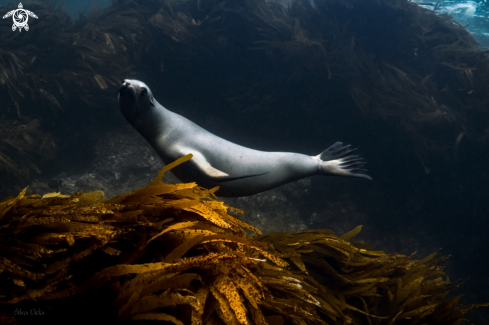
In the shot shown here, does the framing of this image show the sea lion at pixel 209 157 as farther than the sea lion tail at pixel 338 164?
No

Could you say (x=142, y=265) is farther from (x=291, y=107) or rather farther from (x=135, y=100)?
(x=291, y=107)

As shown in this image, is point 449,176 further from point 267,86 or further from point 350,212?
point 267,86

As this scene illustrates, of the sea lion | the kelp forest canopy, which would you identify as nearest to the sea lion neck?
the sea lion

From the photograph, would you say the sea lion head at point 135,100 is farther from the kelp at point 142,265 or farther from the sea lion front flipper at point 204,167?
the kelp at point 142,265

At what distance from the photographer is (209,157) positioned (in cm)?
275
